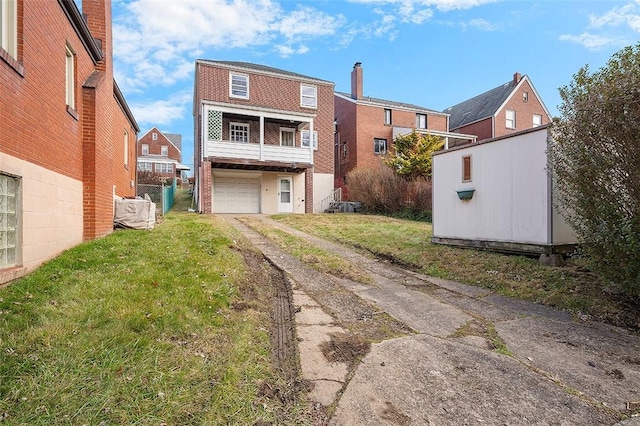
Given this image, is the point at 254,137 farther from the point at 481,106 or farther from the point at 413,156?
the point at 481,106

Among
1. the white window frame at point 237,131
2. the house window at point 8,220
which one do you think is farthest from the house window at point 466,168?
the white window frame at point 237,131

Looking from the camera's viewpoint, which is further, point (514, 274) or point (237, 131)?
point (237, 131)

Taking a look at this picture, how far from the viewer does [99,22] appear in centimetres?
898

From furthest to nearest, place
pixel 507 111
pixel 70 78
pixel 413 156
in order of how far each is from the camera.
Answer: pixel 507 111
pixel 413 156
pixel 70 78

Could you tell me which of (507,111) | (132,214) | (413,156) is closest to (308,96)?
(413,156)

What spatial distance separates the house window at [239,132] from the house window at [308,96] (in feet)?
14.7

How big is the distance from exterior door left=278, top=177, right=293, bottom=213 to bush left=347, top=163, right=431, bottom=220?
369 cm

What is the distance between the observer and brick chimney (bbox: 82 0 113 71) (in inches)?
350

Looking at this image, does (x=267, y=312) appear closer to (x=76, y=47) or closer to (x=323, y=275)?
Answer: (x=323, y=275)

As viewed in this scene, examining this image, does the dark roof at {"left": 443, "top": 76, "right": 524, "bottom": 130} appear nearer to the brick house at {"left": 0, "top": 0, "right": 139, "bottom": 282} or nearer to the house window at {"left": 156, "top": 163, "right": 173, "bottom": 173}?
the brick house at {"left": 0, "top": 0, "right": 139, "bottom": 282}

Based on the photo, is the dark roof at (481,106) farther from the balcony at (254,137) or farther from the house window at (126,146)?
the house window at (126,146)

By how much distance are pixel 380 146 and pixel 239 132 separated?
11.7m

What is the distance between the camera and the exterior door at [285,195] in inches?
862

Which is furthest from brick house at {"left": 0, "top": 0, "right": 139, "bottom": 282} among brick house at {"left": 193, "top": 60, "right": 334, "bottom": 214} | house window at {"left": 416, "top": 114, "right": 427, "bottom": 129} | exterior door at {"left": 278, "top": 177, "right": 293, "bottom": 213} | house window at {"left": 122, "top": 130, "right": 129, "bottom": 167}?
house window at {"left": 416, "top": 114, "right": 427, "bottom": 129}
